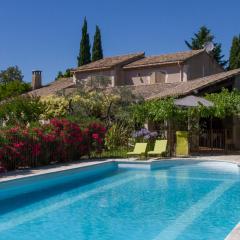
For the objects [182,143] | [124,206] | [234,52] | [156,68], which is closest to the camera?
[124,206]

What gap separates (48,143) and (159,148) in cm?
571

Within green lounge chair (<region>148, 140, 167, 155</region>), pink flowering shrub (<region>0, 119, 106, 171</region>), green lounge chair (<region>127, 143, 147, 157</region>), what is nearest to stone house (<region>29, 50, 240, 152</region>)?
green lounge chair (<region>148, 140, 167, 155</region>)

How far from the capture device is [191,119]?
21.3 m

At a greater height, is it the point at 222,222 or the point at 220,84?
the point at 220,84

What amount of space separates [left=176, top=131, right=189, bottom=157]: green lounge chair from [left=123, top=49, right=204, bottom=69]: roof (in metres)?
14.3

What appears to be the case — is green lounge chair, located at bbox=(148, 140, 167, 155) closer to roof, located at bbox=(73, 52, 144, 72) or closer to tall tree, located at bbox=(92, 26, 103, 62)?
roof, located at bbox=(73, 52, 144, 72)

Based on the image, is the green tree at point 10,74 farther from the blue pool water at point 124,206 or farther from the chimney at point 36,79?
the blue pool water at point 124,206

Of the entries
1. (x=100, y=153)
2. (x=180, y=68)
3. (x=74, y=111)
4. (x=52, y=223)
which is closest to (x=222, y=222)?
Answer: (x=52, y=223)

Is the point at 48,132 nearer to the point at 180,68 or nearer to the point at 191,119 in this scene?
the point at 191,119

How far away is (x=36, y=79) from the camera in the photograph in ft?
155

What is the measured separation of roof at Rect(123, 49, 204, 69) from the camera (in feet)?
113

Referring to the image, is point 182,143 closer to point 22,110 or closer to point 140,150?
point 140,150

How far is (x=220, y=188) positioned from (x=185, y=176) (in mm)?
2751

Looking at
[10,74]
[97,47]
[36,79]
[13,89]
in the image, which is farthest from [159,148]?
[10,74]
